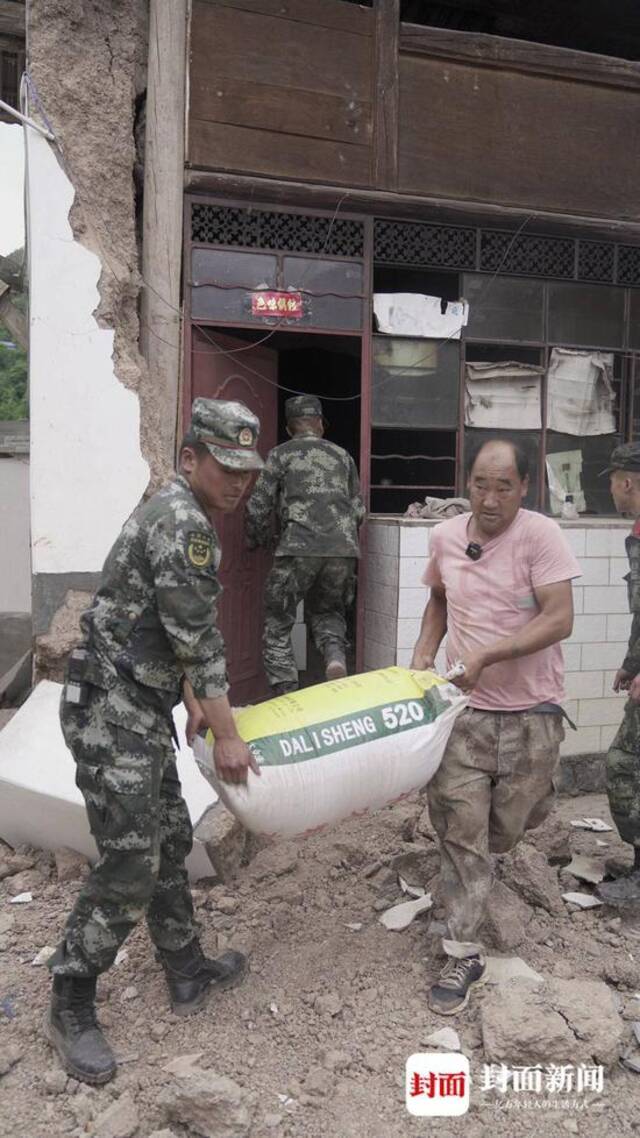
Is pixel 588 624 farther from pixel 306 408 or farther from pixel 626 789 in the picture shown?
pixel 306 408

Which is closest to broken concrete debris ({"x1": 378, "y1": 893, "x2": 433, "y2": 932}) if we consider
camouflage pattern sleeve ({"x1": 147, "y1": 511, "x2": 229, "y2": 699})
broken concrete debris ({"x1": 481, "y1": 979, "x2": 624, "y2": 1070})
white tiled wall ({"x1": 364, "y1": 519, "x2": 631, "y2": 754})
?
broken concrete debris ({"x1": 481, "y1": 979, "x2": 624, "y2": 1070})

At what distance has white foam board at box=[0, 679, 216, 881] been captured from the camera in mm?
3795

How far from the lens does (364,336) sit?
5.37 meters

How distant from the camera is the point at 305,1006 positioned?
3037 mm

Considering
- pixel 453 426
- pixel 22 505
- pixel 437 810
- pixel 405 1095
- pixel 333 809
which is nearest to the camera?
pixel 405 1095

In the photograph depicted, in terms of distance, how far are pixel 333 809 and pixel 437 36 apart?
446 centimetres

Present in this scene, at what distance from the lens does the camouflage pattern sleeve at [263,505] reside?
551cm

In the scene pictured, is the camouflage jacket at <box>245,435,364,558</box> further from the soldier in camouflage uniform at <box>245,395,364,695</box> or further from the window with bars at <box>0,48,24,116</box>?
the window with bars at <box>0,48,24,116</box>

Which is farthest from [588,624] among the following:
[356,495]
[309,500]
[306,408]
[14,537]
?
[14,537]

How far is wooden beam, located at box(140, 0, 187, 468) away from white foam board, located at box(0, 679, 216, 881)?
5.15 ft

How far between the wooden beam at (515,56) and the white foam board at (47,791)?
391 cm

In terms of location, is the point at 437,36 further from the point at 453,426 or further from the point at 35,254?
the point at 35,254

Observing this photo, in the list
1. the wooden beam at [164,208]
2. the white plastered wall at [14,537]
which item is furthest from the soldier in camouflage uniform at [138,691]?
the white plastered wall at [14,537]

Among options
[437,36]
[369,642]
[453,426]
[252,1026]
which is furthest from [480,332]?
[252,1026]
